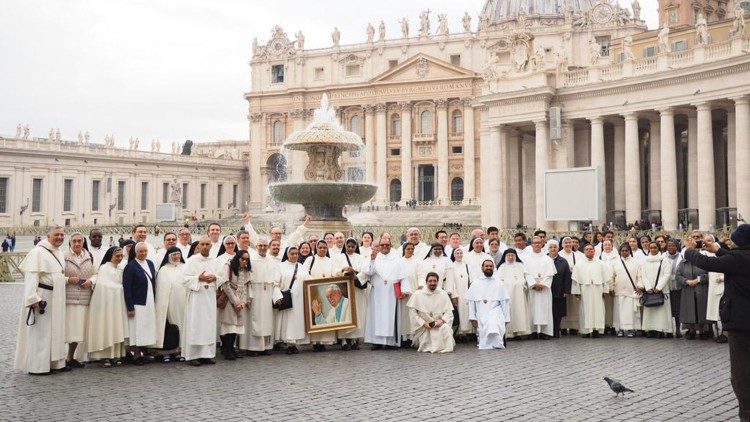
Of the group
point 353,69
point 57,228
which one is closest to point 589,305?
point 57,228

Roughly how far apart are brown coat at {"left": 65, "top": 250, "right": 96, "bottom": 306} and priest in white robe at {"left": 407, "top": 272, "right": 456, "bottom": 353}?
477 centimetres

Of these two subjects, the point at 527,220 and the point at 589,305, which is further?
the point at 527,220

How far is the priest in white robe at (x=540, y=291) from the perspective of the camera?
12.4 m

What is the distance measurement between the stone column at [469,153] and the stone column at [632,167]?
127ft

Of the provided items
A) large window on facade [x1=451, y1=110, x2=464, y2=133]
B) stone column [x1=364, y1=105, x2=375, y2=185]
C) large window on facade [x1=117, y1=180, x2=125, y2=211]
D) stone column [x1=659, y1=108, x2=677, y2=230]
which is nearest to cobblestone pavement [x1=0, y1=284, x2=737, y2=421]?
stone column [x1=659, y1=108, x2=677, y2=230]

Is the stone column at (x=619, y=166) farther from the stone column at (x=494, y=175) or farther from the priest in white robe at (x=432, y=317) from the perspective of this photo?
the priest in white robe at (x=432, y=317)

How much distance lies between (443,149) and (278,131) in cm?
2053

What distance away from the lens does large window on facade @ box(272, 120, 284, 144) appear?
8038cm

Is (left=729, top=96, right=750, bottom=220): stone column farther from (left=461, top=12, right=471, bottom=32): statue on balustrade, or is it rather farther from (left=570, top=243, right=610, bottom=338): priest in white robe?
(left=461, top=12, right=471, bottom=32): statue on balustrade

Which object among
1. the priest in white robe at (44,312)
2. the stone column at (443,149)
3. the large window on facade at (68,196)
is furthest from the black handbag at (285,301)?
the stone column at (443,149)

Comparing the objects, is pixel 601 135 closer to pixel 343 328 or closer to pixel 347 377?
pixel 343 328

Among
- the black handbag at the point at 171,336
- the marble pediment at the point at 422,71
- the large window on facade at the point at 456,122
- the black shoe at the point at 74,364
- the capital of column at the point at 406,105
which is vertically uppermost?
the marble pediment at the point at 422,71

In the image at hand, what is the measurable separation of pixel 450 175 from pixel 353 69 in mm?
16410

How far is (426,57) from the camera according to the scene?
70938 mm
